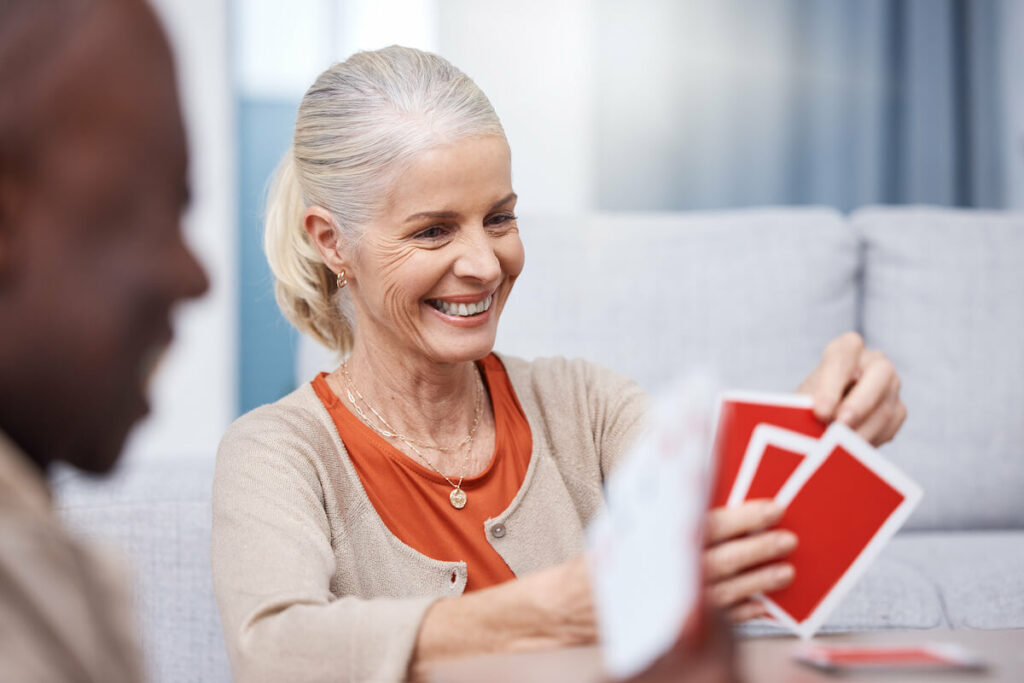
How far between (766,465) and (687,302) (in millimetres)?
1392

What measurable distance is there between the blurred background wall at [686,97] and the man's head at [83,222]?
8.95ft

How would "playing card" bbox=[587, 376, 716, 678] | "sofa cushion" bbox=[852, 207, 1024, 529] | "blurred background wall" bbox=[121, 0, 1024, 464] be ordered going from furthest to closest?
1. "blurred background wall" bbox=[121, 0, 1024, 464]
2. "sofa cushion" bbox=[852, 207, 1024, 529]
3. "playing card" bbox=[587, 376, 716, 678]

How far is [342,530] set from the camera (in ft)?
4.10

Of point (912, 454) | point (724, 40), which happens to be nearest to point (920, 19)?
point (724, 40)

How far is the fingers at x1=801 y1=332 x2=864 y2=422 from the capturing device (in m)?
0.89

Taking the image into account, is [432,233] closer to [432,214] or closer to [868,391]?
[432,214]

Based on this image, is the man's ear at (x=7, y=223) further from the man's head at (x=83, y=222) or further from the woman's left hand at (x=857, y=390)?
the woman's left hand at (x=857, y=390)

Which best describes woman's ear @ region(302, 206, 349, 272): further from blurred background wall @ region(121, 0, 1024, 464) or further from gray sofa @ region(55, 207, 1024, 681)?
blurred background wall @ region(121, 0, 1024, 464)

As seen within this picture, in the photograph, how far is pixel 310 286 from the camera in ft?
5.10

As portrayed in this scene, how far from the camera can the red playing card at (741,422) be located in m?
0.84

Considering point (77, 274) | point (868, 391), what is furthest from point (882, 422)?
point (77, 274)

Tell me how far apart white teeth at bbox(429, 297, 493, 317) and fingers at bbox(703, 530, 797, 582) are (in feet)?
2.15

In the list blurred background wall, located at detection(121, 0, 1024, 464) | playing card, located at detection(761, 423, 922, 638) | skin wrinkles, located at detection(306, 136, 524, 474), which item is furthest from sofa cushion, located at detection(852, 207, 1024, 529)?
playing card, located at detection(761, 423, 922, 638)

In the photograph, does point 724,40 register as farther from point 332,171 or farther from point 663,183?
point 332,171
